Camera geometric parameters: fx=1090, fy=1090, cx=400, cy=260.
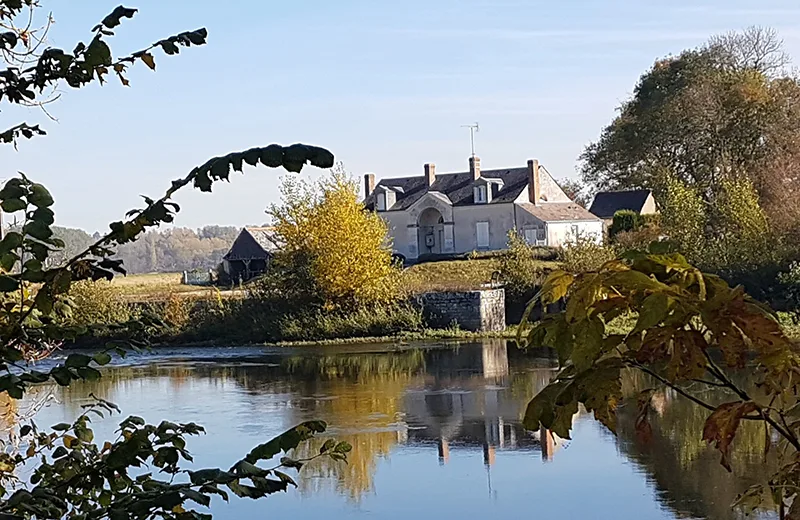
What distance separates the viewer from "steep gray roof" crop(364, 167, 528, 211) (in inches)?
1471

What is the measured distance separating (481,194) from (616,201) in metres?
5.70

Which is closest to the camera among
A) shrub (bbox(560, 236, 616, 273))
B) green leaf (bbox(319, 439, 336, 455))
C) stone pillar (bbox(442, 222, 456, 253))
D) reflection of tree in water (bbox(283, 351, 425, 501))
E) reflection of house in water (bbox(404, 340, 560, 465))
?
green leaf (bbox(319, 439, 336, 455))

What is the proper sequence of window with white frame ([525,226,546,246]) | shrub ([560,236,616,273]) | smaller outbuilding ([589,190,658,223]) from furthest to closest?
smaller outbuilding ([589,190,658,223])
window with white frame ([525,226,546,246])
shrub ([560,236,616,273])

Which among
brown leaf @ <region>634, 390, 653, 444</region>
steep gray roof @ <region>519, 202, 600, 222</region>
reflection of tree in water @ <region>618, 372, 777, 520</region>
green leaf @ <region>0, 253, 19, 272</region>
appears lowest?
reflection of tree in water @ <region>618, 372, 777, 520</region>

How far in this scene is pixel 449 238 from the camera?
3828cm

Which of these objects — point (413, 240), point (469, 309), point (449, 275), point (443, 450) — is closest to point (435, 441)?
point (443, 450)

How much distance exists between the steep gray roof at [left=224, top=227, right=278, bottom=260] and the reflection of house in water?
20.6 metres

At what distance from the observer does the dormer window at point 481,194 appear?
37406 millimetres

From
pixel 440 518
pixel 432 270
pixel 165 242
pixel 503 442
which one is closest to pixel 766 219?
pixel 432 270

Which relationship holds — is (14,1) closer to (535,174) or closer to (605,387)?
(605,387)

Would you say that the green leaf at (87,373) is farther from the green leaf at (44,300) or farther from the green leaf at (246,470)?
the green leaf at (246,470)

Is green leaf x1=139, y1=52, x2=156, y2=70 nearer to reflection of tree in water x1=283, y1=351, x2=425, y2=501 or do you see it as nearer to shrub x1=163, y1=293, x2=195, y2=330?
reflection of tree in water x1=283, y1=351, x2=425, y2=501

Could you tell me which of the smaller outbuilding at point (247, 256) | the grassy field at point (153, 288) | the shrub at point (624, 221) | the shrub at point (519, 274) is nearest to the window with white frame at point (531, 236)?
the shrub at point (624, 221)

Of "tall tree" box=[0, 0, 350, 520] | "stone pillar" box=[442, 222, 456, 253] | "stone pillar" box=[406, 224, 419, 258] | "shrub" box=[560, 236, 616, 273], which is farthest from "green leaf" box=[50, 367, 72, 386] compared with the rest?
"stone pillar" box=[406, 224, 419, 258]
